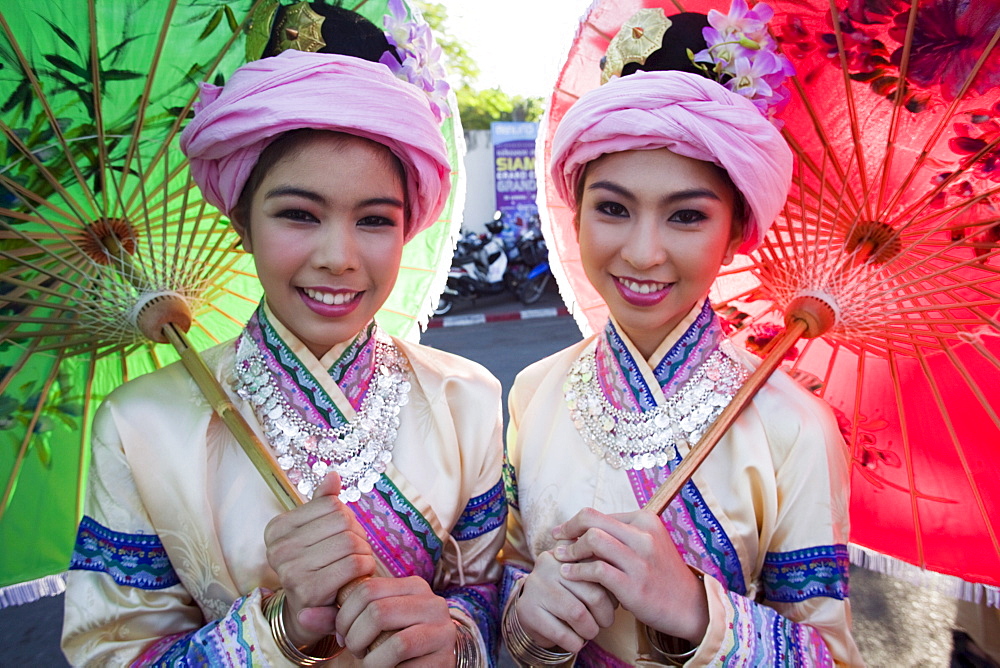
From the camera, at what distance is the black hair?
158 cm

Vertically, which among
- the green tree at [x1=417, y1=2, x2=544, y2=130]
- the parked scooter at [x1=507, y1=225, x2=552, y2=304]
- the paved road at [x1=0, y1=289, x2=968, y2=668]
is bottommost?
the parked scooter at [x1=507, y1=225, x2=552, y2=304]

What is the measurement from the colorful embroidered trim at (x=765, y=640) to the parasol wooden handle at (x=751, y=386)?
9.2 inches

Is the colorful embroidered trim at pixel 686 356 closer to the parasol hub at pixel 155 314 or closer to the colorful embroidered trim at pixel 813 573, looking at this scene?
the colorful embroidered trim at pixel 813 573

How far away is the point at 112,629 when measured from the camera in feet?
4.84

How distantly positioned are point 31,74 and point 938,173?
1912 millimetres

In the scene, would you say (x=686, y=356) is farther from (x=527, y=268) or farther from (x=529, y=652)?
(x=527, y=268)

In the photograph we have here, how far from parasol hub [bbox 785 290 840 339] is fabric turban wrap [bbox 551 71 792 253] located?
10.3 inches

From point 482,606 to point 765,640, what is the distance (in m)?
0.61

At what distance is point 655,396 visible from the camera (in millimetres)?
1702

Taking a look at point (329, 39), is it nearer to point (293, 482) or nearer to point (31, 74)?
point (31, 74)

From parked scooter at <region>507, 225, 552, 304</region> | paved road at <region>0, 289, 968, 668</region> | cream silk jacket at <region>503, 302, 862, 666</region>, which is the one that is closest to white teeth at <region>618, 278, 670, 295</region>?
cream silk jacket at <region>503, 302, 862, 666</region>

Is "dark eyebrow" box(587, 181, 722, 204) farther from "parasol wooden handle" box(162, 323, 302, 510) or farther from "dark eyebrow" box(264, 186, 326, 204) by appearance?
"parasol wooden handle" box(162, 323, 302, 510)

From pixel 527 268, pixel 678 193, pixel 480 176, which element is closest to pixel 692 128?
pixel 678 193

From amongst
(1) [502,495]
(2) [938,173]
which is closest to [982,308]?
(2) [938,173]
